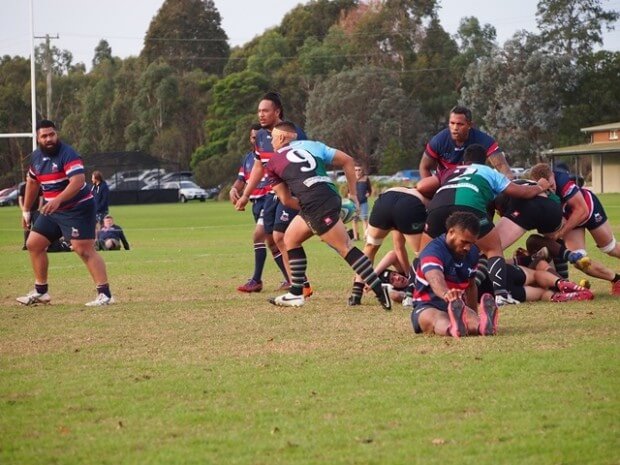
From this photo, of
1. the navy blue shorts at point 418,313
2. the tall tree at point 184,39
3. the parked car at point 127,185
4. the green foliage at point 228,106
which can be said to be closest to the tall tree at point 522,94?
the green foliage at point 228,106

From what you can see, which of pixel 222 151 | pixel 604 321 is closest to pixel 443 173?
pixel 604 321

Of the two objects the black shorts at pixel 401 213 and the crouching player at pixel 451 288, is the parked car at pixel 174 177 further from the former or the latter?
the crouching player at pixel 451 288

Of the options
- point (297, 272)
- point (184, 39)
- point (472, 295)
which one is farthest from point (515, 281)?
point (184, 39)

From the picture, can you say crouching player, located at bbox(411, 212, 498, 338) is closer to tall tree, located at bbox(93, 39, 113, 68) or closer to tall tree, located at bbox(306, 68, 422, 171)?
tall tree, located at bbox(306, 68, 422, 171)

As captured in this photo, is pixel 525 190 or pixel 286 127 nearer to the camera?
pixel 525 190

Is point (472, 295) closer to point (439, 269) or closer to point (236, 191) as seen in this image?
point (439, 269)

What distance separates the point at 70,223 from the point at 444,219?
433cm

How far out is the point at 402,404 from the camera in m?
6.87

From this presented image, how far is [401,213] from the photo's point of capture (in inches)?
485

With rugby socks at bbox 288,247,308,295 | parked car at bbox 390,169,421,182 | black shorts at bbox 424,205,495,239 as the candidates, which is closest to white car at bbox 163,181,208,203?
parked car at bbox 390,169,421,182

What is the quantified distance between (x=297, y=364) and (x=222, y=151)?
83.4 m

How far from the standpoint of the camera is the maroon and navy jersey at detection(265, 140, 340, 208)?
39.0 feet

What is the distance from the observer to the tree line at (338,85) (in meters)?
81.2

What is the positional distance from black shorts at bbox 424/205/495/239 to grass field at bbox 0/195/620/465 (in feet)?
2.89
